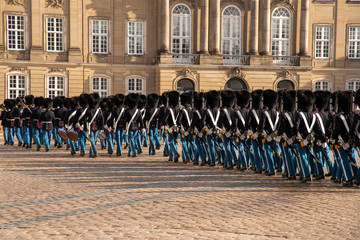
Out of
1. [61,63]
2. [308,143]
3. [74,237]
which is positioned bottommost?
[74,237]

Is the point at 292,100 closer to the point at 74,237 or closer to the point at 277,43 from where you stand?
the point at 74,237

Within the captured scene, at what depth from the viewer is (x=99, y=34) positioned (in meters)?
35.1

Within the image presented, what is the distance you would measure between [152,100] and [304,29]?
2092 centimetres

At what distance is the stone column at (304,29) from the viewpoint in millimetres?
36219

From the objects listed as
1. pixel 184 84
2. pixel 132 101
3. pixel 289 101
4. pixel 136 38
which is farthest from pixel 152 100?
pixel 136 38

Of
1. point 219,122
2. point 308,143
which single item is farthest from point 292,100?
point 219,122

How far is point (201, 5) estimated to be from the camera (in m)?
35.4

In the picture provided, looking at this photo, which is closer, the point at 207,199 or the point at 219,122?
the point at 207,199

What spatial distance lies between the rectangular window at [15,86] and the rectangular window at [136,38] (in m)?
Result: 7.21

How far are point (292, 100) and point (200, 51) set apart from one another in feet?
75.6

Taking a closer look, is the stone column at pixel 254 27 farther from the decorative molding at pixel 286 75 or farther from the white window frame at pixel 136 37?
the white window frame at pixel 136 37

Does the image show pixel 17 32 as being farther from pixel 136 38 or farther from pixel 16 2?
pixel 136 38

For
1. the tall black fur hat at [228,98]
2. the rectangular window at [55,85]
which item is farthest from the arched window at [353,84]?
the tall black fur hat at [228,98]

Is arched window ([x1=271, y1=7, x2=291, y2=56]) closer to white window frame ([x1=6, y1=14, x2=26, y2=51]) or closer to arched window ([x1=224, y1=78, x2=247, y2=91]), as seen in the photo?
arched window ([x1=224, y1=78, x2=247, y2=91])
